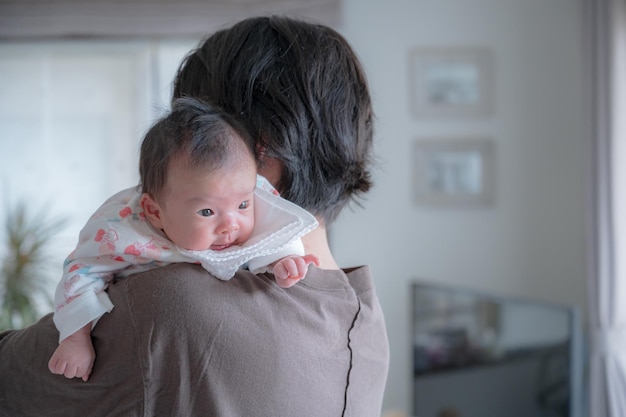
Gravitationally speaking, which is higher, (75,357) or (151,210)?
(151,210)

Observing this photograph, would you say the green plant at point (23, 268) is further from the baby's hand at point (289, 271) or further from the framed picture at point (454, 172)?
the baby's hand at point (289, 271)

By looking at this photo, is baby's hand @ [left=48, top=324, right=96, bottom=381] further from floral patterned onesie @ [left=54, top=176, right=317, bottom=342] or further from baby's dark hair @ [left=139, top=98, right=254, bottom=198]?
baby's dark hair @ [left=139, top=98, right=254, bottom=198]

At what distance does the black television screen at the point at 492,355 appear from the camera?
268 cm

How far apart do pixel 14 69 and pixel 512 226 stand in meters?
2.49

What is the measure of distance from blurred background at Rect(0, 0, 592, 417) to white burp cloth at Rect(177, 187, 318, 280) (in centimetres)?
255

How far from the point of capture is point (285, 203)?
84cm

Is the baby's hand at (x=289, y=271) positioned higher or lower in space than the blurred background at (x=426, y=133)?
lower

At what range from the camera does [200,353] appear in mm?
727

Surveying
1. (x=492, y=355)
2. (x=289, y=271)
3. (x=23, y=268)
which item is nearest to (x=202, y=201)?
(x=289, y=271)

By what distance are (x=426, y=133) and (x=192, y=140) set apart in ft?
8.93

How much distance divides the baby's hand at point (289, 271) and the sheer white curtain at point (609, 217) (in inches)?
93.9

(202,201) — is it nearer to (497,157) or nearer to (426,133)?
(426,133)

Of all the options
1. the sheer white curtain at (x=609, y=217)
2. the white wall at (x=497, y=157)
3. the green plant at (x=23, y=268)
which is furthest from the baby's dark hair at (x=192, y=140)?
the white wall at (x=497, y=157)

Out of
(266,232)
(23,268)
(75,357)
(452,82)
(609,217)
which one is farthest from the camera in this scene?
(452,82)
